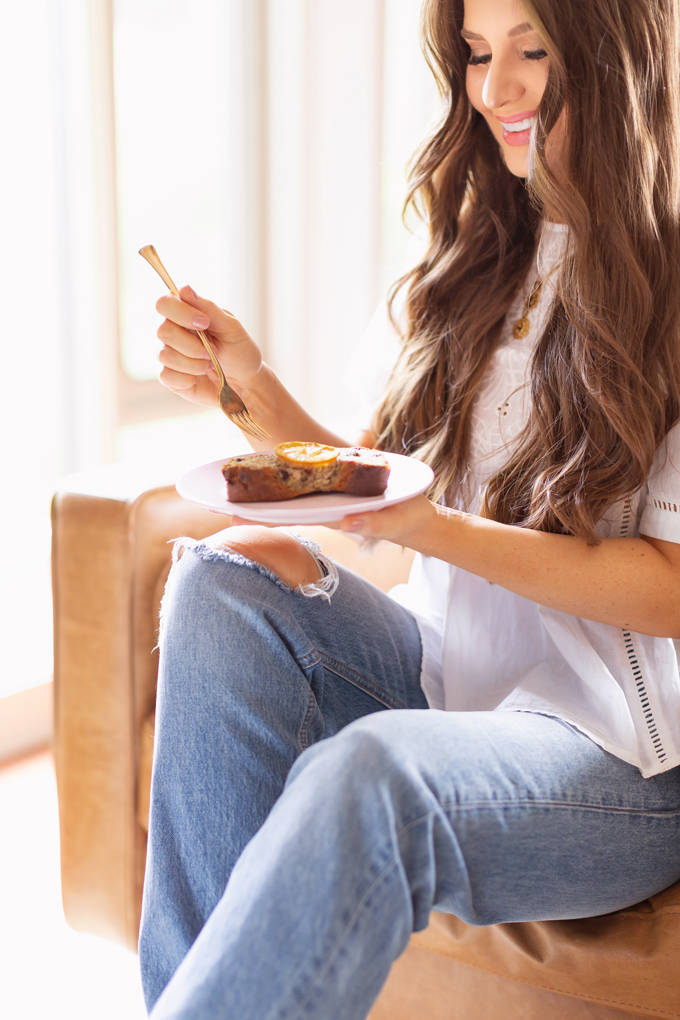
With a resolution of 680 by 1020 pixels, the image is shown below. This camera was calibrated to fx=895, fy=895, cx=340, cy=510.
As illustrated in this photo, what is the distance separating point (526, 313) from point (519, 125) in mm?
222

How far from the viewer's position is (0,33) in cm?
170

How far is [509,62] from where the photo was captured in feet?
3.34

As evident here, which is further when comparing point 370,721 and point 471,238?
point 471,238

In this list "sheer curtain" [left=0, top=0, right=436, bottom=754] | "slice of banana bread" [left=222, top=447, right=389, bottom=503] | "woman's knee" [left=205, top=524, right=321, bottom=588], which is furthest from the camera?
"sheer curtain" [left=0, top=0, right=436, bottom=754]

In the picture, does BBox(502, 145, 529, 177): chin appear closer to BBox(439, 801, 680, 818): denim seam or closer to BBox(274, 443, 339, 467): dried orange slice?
BBox(274, 443, 339, 467): dried orange slice

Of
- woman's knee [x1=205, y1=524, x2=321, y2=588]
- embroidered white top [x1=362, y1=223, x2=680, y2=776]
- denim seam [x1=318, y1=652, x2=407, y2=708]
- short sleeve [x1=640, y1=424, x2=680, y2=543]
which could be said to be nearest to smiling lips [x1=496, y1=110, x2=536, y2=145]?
embroidered white top [x1=362, y1=223, x2=680, y2=776]

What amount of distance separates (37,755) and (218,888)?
1110 mm

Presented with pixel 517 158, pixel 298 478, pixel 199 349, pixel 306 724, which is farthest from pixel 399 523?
pixel 517 158

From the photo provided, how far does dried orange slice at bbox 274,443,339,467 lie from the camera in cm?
86

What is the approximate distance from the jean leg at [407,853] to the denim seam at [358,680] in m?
0.19

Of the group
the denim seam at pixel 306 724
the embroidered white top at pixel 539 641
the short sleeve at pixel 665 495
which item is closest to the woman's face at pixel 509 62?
the embroidered white top at pixel 539 641

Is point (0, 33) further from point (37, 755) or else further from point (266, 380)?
point (37, 755)

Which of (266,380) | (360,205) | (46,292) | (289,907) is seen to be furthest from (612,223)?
(360,205)

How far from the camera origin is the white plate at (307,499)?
77 cm
